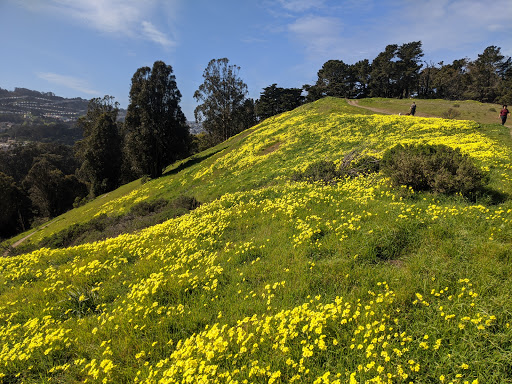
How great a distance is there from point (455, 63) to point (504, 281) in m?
96.9

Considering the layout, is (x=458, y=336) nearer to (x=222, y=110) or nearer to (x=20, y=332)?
(x=20, y=332)

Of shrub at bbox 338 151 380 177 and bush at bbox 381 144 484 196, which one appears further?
shrub at bbox 338 151 380 177

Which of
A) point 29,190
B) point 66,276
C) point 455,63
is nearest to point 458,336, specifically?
point 66,276

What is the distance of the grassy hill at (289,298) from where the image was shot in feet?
11.5

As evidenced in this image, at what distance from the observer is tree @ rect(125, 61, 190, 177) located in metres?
37.7

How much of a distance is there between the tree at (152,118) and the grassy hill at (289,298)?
1231 inches

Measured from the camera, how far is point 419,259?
203 inches

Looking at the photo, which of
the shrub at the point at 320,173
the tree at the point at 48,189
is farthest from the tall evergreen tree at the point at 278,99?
the shrub at the point at 320,173

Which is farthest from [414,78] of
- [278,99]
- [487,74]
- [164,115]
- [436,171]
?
[436,171]

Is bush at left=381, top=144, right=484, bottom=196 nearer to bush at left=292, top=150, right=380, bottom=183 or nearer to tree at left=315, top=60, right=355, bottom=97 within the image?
bush at left=292, top=150, right=380, bottom=183

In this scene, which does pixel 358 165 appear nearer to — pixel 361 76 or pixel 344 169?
pixel 344 169

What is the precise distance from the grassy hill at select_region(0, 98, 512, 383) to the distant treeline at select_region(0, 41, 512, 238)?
32937mm

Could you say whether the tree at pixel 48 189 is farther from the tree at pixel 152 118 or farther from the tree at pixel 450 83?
the tree at pixel 450 83

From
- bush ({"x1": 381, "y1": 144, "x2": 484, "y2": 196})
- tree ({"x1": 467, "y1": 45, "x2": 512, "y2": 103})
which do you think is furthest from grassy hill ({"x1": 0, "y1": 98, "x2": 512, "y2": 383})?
tree ({"x1": 467, "y1": 45, "x2": 512, "y2": 103})
